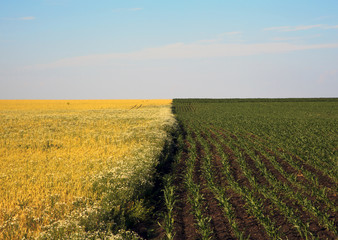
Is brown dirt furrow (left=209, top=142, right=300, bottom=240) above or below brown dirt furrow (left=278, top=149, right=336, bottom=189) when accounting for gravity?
below

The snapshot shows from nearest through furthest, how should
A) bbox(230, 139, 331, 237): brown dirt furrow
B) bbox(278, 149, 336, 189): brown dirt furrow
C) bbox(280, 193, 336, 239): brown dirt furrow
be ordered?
bbox(280, 193, 336, 239): brown dirt furrow
bbox(230, 139, 331, 237): brown dirt furrow
bbox(278, 149, 336, 189): brown dirt furrow

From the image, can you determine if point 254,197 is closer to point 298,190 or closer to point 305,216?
point 305,216

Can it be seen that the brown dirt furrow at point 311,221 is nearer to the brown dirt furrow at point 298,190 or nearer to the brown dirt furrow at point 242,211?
the brown dirt furrow at point 298,190

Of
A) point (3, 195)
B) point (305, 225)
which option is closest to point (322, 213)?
point (305, 225)

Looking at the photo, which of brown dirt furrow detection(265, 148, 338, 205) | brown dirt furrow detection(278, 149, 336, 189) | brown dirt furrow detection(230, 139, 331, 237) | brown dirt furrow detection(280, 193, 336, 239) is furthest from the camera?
brown dirt furrow detection(278, 149, 336, 189)

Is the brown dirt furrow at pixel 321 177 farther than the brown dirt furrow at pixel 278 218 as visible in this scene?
Yes

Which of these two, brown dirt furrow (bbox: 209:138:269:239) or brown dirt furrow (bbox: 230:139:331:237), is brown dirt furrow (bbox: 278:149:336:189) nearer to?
brown dirt furrow (bbox: 230:139:331:237)

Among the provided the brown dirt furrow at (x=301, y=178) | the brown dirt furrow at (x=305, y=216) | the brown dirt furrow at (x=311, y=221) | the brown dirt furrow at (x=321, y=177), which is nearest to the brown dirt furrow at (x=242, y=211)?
the brown dirt furrow at (x=305, y=216)

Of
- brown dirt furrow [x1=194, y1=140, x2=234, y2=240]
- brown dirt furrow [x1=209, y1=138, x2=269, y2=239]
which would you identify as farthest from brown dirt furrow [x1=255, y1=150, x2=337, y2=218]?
brown dirt furrow [x1=194, y1=140, x2=234, y2=240]

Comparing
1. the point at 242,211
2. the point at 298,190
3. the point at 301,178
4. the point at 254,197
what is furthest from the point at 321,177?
the point at 242,211

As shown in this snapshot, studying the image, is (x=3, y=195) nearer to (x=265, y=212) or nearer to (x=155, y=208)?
(x=155, y=208)

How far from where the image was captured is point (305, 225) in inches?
317

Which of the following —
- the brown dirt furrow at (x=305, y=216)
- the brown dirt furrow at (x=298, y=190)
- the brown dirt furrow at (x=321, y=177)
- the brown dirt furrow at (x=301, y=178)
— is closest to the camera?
the brown dirt furrow at (x=305, y=216)

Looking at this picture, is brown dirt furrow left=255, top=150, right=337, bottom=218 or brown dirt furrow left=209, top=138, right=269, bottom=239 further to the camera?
brown dirt furrow left=255, top=150, right=337, bottom=218
